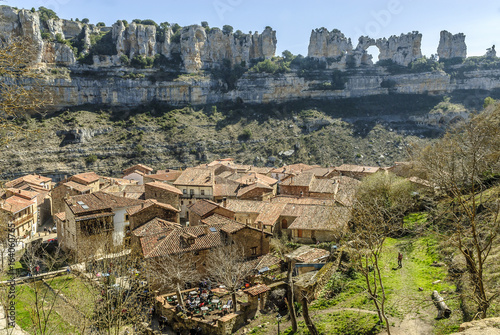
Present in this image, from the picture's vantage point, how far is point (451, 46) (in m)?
111

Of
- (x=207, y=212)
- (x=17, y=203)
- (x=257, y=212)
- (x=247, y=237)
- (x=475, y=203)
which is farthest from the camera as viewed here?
(x=17, y=203)

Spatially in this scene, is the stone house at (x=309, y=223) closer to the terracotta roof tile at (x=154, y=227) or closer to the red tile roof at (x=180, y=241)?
the red tile roof at (x=180, y=241)

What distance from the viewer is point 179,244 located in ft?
73.2

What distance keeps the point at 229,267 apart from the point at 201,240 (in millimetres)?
4496

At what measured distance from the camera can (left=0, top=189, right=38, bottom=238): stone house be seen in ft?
106

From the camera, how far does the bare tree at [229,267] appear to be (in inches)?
751

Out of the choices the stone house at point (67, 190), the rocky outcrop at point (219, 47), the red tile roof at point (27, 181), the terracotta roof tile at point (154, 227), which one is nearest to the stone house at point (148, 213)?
the terracotta roof tile at point (154, 227)

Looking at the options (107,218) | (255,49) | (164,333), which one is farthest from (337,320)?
(255,49)

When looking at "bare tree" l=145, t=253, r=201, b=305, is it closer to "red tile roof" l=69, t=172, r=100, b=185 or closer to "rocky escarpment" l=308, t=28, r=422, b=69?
"red tile roof" l=69, t=172, r=100, b=185

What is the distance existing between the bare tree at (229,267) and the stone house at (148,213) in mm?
7555

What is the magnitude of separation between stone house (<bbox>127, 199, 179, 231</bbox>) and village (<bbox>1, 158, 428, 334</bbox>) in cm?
8

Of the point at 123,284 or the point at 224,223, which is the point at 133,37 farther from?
the point at 123,284

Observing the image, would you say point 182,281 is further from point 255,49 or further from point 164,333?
point 255,49

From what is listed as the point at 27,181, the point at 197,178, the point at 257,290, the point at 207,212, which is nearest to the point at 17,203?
the point at 27,181
